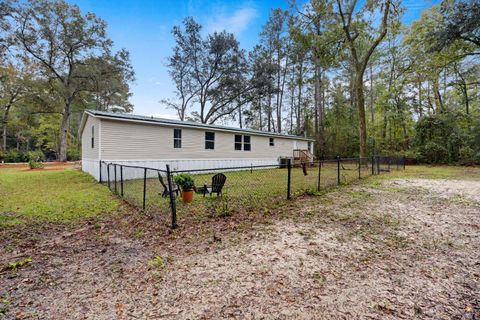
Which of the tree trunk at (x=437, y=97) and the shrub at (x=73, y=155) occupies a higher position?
the tree trunk at (x=437, y=97)

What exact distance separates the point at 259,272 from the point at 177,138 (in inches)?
427

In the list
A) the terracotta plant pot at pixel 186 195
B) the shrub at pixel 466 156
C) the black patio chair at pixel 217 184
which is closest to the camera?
the terracotta plant pot at pixel 186 195

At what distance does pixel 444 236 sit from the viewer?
3699mm

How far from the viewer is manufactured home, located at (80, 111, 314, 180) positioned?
10234 millimetres

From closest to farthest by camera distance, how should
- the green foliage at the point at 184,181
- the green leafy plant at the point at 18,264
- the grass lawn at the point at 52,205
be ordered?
the green leafy plant at the point at 18,264, the grass lawn at the point at 52,205, the green foliage at the point at 184,181

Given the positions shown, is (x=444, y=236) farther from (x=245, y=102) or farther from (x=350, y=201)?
(x=245, y=102)

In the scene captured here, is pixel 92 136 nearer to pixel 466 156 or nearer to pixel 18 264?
pixel 18 264

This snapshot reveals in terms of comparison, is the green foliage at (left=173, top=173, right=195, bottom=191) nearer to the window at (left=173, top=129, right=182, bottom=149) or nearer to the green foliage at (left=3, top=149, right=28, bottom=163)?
the window at (left=173, top=129, right=182, bottom=149)

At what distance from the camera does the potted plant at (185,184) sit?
5938mm

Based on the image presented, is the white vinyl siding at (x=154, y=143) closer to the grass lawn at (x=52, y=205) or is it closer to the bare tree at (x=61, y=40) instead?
the grass lawn at (x=52, y=205)

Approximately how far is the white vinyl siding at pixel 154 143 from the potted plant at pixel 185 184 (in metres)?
5.94

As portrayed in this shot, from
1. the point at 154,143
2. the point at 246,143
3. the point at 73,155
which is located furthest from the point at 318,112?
the point at 73,155

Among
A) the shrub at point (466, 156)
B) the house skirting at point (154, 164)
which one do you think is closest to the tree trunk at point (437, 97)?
the shrub at point (466, 156)

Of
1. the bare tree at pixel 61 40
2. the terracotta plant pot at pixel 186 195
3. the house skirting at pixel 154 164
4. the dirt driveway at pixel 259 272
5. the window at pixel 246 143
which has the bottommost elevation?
the dirt driveway at pixel 259 272
